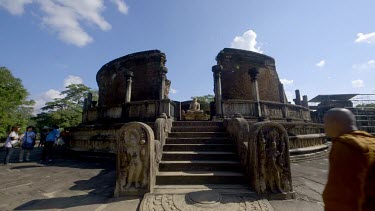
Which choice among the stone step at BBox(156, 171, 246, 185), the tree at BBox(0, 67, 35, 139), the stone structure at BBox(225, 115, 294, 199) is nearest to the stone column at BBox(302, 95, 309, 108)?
the stone structure at BBox(225, 115, 294, 199)

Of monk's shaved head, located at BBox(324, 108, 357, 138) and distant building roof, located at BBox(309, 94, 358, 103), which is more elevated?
distant building roof, located at BBox(309, 94, 358, 103)

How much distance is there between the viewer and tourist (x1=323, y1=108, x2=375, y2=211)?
1.32 m

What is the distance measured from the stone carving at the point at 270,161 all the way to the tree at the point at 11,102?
69.6 feet

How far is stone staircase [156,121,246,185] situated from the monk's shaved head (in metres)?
2.83

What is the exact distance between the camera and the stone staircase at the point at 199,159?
4242mm

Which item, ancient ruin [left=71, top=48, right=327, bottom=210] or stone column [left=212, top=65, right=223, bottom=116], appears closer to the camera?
ancient ruin [left=71, top=48, right=327, bottom=210]

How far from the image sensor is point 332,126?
170cm

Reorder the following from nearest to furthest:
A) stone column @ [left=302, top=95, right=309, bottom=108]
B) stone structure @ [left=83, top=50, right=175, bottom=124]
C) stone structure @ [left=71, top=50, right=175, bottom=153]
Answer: stone structure @ [left=71, top=50, right=175, bottom=153], stone structure @ [left=83, top=50, right=175, bottom=124], stone column @ [left=302, top=95, right=309, bottom=108]

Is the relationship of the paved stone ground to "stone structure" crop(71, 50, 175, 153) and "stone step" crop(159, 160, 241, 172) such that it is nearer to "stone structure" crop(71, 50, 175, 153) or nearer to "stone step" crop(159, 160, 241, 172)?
"stone step" crop(159, 160, 241, 172)

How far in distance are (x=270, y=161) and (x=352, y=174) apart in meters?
2.43

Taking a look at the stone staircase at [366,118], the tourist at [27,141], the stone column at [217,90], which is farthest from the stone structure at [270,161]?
the stone staircase at [366,118]

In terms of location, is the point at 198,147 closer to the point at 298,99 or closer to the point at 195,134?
the point at 195,134

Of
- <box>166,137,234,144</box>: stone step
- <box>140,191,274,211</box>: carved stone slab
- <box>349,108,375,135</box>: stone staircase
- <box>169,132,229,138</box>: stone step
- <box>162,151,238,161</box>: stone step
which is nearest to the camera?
<box>140,191,274,211</box>: carved stone slab

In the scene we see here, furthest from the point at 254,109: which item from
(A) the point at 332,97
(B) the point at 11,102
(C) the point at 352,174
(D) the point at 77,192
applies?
(A) the point at 332,97
